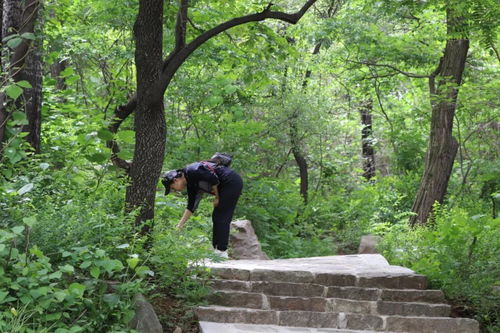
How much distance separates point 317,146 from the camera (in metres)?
17.4

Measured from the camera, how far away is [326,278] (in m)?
7.09

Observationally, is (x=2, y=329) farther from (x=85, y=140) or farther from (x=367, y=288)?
(x=367, y=288)

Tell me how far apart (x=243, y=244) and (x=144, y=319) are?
5.79 meters

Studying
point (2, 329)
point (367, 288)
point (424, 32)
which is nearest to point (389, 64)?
point (424, 32)

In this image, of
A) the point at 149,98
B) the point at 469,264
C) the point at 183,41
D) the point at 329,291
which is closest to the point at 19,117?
the point at 149,98

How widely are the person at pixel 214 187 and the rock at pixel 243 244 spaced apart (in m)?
2.60

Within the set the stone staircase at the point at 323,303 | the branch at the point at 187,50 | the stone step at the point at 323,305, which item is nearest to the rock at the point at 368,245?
the stone staircase at the point at 323,303

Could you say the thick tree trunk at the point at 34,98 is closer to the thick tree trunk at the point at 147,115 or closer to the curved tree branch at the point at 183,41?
the curved tree branch at the point at 183,41

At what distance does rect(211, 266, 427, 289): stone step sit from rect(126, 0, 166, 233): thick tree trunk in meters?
1.25

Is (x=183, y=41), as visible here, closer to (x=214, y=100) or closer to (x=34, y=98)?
(x=34, y=98)

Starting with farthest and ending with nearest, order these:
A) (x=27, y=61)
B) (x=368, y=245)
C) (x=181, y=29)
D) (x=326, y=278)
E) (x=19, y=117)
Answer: (x=368, y=245) < (x=27, y=61) < (x=326, y=278) < (x=181, y=29) < (x=19, y=117)

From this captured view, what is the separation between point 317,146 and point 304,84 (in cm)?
248

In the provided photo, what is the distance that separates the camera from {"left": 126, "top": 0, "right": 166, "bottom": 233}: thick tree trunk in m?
6.27

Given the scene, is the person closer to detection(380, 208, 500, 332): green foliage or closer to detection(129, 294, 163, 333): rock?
detection(129, 294, 163, 333): rock
